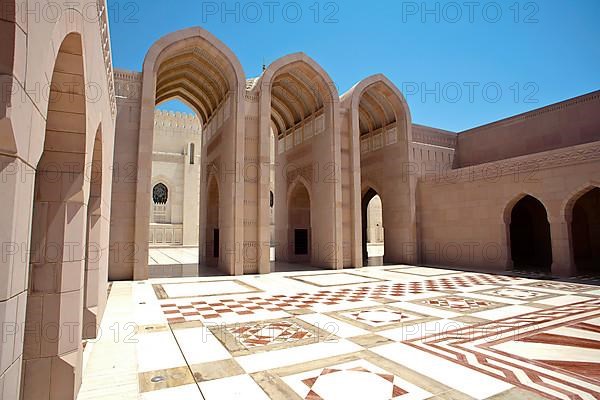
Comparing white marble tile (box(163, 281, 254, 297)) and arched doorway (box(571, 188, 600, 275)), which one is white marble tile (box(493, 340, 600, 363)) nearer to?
white marble tile (box(163, 281, 254, 297))

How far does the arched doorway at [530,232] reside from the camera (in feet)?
54.0

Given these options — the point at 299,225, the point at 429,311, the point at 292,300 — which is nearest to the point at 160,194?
the point at 299,225

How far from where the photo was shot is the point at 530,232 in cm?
1725

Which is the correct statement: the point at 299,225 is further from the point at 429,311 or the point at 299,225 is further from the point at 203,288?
the point at 429,311

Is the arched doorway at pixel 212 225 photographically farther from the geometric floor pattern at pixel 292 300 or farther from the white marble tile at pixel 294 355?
the white marble tile at pixel 294 355

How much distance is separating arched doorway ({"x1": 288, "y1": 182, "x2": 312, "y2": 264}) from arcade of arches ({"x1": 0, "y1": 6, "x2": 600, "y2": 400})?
7 centimetres

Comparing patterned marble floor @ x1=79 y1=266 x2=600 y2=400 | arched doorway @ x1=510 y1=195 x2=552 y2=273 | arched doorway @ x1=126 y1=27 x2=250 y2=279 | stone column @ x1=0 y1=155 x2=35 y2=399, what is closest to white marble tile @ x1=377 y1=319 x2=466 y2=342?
patterned marble floor @ x1=79 y1=266 x2=600 y2=400

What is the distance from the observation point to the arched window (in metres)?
30.0

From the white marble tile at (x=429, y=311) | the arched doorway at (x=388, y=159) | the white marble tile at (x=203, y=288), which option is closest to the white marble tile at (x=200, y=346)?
the white marble tile at (x=203, y=288)

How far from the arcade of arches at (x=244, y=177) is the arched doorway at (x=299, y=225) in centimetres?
7

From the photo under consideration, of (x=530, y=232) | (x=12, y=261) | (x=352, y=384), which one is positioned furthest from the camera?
(x=530, y=232)

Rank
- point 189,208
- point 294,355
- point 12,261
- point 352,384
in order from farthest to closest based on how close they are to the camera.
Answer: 1. point 189,208
2. point 294,355
3. point 352,384
4. point 12,261

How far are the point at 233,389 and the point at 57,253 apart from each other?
1897 millimetres

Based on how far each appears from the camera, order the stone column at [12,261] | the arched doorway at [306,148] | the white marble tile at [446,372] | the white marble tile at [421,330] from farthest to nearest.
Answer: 1. the arched doorway at [306,148]
2. the white marble tile at [421,330]
3. the white marble tile at [446,372]
4. the stone column at [12,261]
